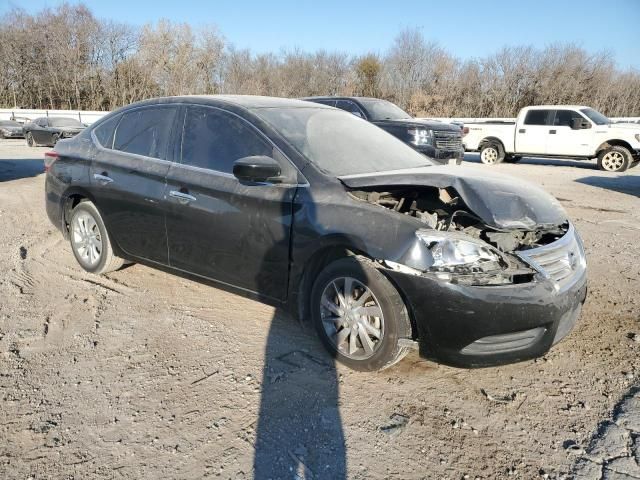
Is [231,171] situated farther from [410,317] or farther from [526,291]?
[526,291]

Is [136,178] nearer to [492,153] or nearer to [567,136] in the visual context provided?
[567,136]

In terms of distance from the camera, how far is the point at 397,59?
38062 mm

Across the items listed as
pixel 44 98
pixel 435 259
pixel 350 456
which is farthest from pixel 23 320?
pixel 44 98

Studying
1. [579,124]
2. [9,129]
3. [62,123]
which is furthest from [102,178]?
[9,129]

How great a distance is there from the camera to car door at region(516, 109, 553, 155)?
15.5 meters

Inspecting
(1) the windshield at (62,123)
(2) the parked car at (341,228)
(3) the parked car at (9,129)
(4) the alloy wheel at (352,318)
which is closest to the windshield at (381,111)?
(2) the parked car at (341,228)

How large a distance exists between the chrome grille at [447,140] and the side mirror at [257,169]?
26.2 feet

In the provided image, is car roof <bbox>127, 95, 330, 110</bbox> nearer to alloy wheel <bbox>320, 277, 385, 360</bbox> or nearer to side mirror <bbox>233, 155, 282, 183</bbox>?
side mirror <bbox>233, 155, 282, 183</bbox>

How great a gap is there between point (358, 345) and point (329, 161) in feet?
4.33

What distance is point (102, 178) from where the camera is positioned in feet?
14.7

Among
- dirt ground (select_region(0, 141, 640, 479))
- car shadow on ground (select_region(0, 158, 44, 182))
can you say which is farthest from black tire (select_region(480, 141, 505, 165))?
car shadow on ground (select_region(0, 158, 44, 182))

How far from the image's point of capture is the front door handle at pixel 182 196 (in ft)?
12.4

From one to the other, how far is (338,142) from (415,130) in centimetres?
712

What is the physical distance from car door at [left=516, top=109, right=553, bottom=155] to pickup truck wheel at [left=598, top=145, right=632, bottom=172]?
66.2 inches
